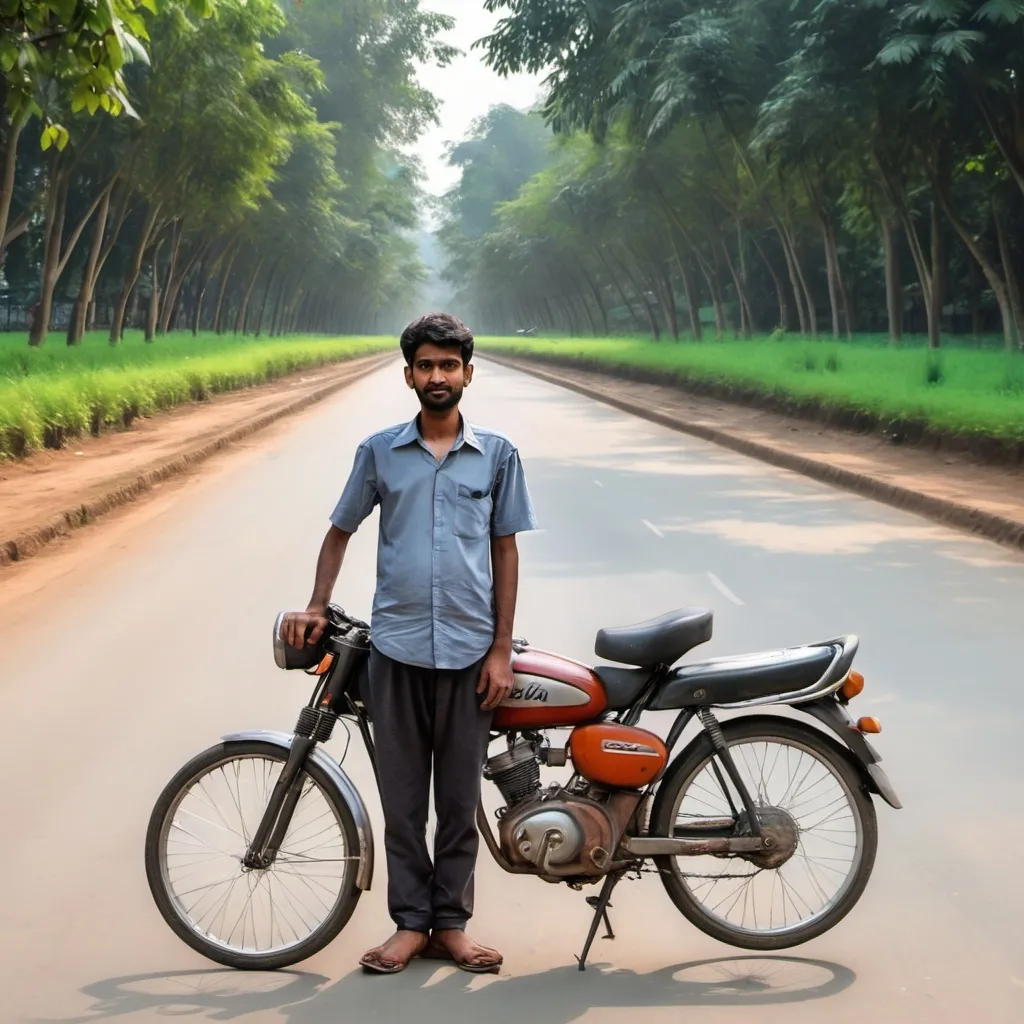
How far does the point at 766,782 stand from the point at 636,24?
90.6 feet

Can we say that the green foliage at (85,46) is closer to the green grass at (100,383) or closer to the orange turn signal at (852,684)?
the orange turn signal at (852,684)

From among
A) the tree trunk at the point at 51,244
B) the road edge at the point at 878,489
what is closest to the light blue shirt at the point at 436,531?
the road edge at the point at 878,489

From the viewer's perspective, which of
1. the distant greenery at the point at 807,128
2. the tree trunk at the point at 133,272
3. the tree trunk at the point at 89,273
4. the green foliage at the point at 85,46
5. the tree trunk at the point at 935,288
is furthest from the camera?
the tree trunk at the point at 133,272

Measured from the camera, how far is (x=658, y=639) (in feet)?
14.1

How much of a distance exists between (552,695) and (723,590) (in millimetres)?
6133

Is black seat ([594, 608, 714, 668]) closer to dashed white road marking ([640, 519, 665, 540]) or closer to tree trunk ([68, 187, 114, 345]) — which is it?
dashed white road marking ([640, 519, 665, 540])

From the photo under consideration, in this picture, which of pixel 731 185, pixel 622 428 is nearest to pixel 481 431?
pixel 622 428

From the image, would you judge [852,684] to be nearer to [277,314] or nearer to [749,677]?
[749,677]

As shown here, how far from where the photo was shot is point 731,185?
4566cm

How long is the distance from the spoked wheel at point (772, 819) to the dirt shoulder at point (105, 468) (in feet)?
26.2

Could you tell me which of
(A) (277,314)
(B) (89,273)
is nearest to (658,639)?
(B) (89,273)

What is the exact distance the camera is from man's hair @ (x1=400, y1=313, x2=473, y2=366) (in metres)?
4.33

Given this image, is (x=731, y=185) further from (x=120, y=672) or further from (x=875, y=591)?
(x=120, y=672)

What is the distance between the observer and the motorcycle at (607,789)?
14.3 ft
